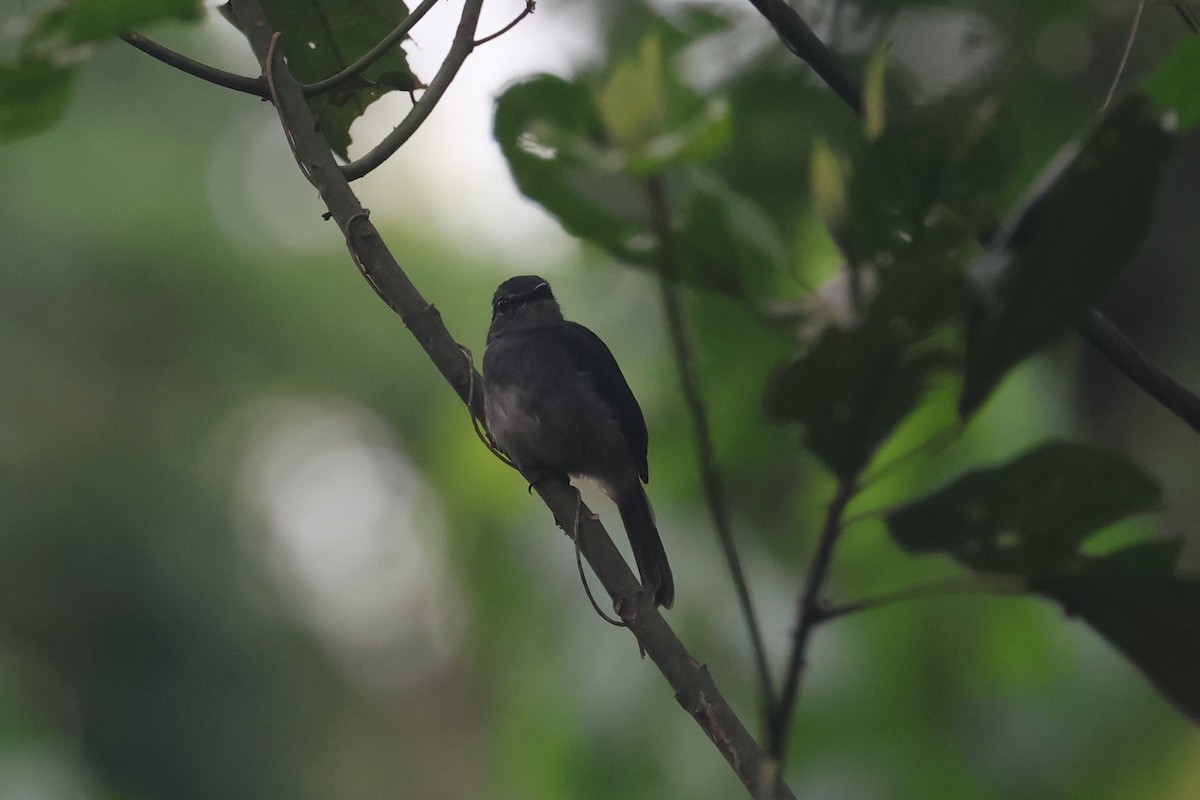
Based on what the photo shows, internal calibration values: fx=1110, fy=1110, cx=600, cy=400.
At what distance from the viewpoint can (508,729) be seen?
106 inches

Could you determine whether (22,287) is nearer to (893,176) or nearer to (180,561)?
A: (180,561)

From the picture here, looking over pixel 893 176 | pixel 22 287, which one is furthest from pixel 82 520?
pixel 893 176

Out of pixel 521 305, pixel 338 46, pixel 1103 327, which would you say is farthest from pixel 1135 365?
pixel 521 305

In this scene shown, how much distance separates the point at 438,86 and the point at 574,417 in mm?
1297

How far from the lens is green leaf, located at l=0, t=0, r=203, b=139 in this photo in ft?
2.68

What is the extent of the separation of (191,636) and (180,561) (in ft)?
2.02

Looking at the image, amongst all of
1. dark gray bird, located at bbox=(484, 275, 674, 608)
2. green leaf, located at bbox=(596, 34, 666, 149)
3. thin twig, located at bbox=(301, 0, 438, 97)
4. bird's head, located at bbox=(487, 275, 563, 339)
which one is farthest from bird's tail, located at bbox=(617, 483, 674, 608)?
green leaf, located at bbox=(596, 34, 666, 149)

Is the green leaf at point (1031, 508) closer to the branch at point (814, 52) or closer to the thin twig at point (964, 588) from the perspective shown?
the thin twig at point (964, 588)

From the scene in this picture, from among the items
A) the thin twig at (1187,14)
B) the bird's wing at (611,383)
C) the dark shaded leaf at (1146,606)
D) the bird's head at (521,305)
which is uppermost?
the thin twig at (1187,14)

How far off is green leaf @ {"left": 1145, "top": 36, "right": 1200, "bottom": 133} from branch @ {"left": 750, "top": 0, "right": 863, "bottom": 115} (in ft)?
0.97

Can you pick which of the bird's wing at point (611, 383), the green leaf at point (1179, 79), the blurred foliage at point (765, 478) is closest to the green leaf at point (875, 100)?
the blurred foliage at point (765, 478)

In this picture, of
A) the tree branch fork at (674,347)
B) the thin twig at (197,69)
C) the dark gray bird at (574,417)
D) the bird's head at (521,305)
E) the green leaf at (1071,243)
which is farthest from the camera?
the bird's head at (521,305)

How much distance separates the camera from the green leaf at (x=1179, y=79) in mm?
957

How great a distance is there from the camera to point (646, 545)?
2611 mm
